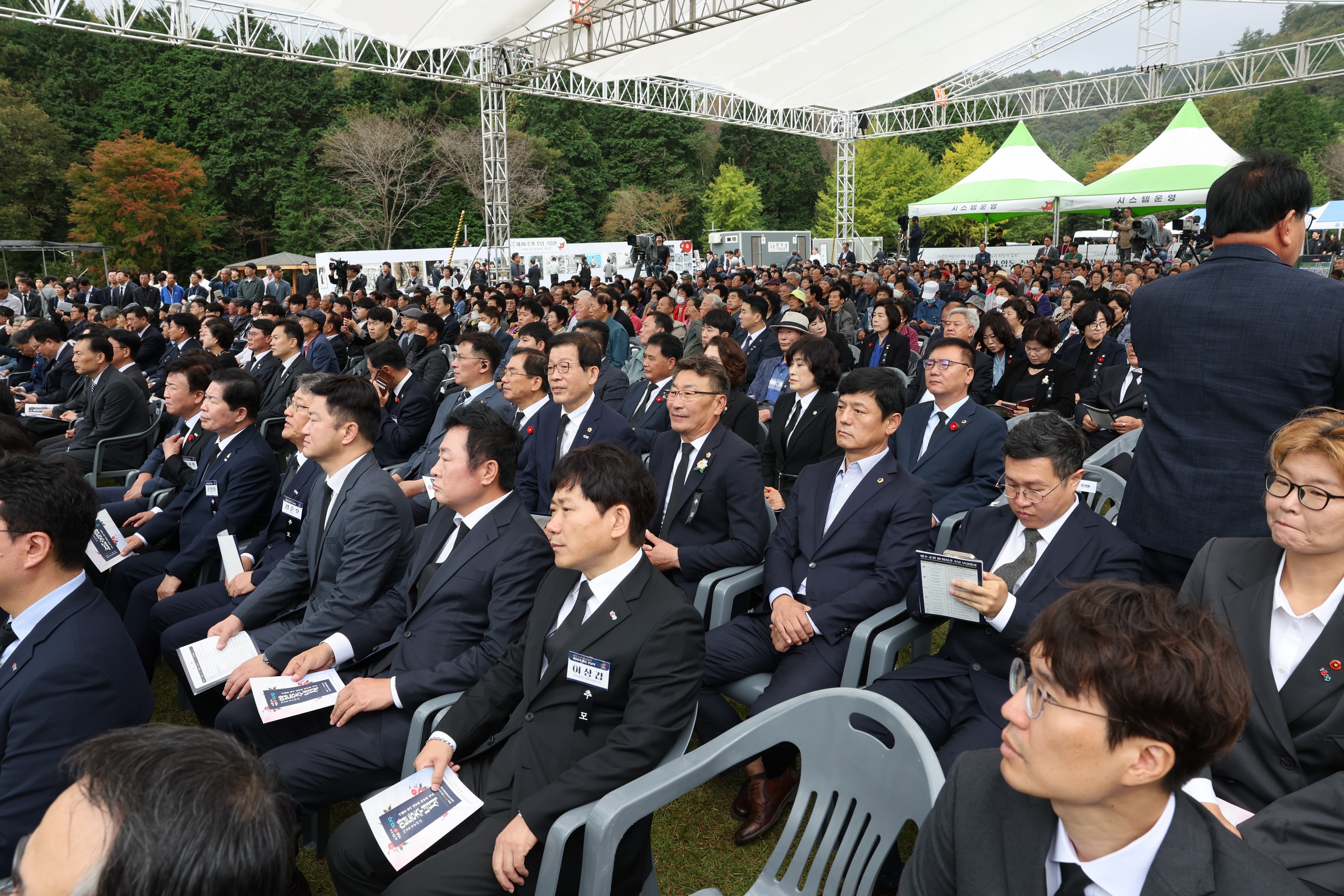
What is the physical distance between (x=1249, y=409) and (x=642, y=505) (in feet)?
5.45

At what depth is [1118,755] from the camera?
44.8 inches

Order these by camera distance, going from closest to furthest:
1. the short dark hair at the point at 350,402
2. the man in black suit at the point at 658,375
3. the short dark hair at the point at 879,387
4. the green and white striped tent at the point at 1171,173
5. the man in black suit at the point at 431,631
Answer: the man in black suit at the point at 431,631
the short dark hair at the point at 879,387
the short dark hair at the point at 350,402
the man in black suit at the point at 658,375
the green and white striped tent at the point at 1171,173

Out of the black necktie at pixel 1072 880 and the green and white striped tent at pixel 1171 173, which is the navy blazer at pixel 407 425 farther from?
the green and white striped tent at pixel 1171 173

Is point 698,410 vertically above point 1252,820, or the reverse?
point 698,410

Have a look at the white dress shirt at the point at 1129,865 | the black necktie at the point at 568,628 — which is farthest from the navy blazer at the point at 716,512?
the white dress shirt at the point at 1129,865

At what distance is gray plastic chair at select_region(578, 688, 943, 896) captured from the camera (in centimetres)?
172

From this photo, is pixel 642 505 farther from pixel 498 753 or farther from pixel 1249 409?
pixel 1249 409

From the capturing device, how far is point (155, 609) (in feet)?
11.9

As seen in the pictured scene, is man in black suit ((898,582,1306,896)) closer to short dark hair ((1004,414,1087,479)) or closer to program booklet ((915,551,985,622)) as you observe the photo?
program booklet ((915,551,985,622))

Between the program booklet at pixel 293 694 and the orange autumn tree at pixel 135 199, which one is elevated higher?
the orange autumn tree at pixel 135 199

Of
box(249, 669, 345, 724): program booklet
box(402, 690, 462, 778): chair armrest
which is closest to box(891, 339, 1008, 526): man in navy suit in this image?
box(402, 690, 462, 778): chair armrest

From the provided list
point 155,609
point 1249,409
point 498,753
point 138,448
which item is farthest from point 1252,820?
point 138,448

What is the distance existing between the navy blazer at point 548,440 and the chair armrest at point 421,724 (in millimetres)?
1944

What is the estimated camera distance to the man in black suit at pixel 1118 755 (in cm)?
112
